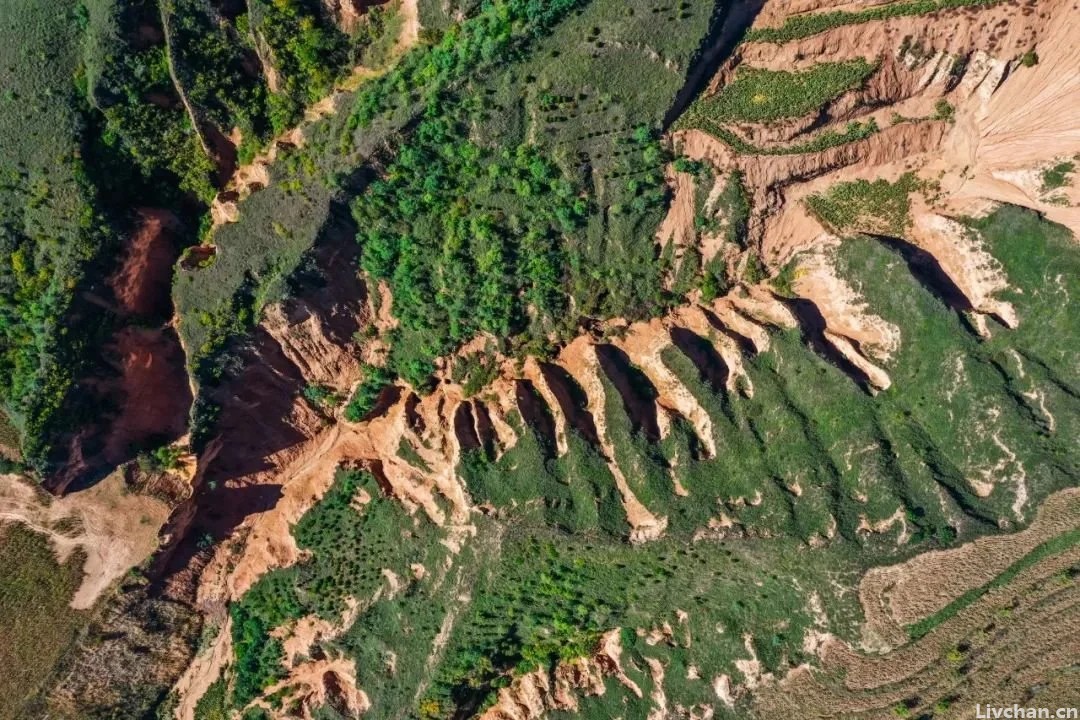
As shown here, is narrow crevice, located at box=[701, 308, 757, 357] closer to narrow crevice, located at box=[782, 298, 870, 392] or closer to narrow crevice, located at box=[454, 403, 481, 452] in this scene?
narrow crevice, located at box=[782, 298, 870, 392]

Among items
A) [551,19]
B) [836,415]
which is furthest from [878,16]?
[836,415]

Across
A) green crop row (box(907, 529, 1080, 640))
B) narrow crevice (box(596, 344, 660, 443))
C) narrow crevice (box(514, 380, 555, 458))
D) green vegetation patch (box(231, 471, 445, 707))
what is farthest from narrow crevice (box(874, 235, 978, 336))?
green vegetation patch (box(231, 471, 445, 707))

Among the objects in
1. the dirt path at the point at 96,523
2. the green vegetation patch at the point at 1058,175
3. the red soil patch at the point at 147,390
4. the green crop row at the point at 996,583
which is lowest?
the green crop row at the point at 996,583

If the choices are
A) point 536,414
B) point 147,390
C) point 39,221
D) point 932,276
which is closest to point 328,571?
point 147,390

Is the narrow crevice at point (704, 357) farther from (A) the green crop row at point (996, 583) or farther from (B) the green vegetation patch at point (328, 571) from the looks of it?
(B) the green vegetation patch at point (328, 571)

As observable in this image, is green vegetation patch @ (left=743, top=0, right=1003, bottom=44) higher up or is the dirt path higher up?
green vegetation patch @ (left=743, top=0, right=1003, bottom=44)

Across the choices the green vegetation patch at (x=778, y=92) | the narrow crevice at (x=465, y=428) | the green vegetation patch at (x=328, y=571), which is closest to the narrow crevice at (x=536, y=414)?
the narrow crevice at (x=465, y=428)
